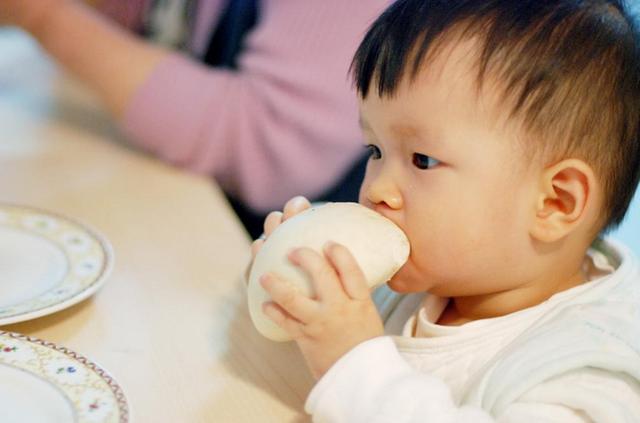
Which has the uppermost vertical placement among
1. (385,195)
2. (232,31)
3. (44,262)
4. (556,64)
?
(556,64)

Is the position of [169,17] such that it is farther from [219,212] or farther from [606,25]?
[606,25]

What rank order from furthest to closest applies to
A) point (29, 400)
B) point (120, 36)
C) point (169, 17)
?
point (169, 17)
point (120, 36)
point (29, 400)

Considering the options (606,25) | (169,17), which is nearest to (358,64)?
(606,25)

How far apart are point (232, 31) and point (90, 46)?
0.75 feet

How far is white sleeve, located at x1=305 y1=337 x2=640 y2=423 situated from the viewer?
652 mm

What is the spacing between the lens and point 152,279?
898 mm

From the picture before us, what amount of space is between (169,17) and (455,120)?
0.96 metres

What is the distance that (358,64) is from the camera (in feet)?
2.63

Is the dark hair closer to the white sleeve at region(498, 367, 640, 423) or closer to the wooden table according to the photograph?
the white sleeve at region(498, 367, 640, 423)

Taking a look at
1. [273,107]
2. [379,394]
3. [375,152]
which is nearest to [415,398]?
[379,394]

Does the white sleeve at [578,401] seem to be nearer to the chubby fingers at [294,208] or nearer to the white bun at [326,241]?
the white bun at [326,241]

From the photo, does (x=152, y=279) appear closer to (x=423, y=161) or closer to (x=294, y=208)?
(x=294, y=208)

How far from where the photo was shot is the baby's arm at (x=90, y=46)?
1262mm

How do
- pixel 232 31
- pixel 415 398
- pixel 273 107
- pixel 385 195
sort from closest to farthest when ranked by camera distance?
pixel 415 398
pixel 385 195
pixel 273 107
pixel 232 31
